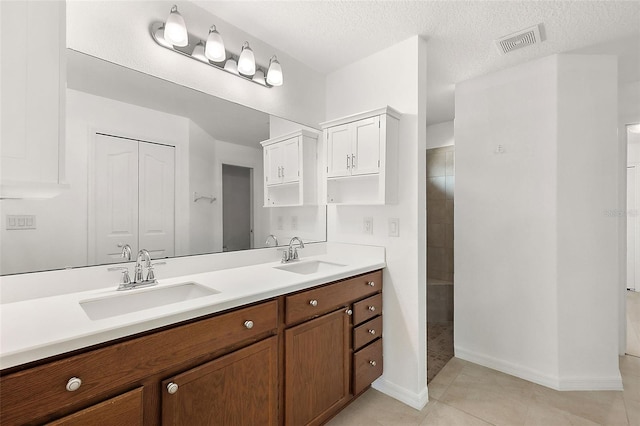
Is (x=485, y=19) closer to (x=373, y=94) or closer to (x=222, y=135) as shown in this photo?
(x=373, y=94)

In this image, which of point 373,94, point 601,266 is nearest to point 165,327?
point 373,94

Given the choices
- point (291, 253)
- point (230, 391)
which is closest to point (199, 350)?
point (230, 391)

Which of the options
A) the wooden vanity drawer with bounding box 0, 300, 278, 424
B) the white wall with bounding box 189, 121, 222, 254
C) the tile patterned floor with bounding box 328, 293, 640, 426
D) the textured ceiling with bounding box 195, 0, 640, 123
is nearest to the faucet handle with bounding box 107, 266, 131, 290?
the white wall with bounding box 189, 121, 222, 254

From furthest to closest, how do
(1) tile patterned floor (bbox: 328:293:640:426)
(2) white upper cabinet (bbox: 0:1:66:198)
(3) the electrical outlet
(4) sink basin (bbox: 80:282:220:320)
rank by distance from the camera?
1. (3) the electrical outlet
2. (1) tile patterned floor (bbox: 328:293:640:426)
3. (4) sink basin (bbox: 80:282:220:320)
4. (2) white upper cabinet (bbox: 0:1:66:198)

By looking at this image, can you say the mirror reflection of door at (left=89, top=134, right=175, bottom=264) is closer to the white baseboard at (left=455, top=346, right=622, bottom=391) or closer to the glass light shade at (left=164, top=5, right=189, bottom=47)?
the glass light shade at (left=164, top=5, right=189, bottom=47)

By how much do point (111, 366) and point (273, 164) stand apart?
1.53 meters

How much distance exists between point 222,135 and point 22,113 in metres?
1.03

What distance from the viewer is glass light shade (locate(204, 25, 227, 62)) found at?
5.49ft

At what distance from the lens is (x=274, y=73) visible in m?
2.01

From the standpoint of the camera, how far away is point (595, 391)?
6.83 feet

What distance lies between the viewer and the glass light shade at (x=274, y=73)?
2000mm

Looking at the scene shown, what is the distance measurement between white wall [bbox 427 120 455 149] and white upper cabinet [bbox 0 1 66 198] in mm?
3882

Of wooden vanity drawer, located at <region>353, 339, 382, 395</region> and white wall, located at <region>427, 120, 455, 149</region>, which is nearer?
wooden vanity drawer, located at <region>353, 339, 382, 395</region>

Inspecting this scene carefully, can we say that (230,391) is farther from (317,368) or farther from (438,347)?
(438,347)
